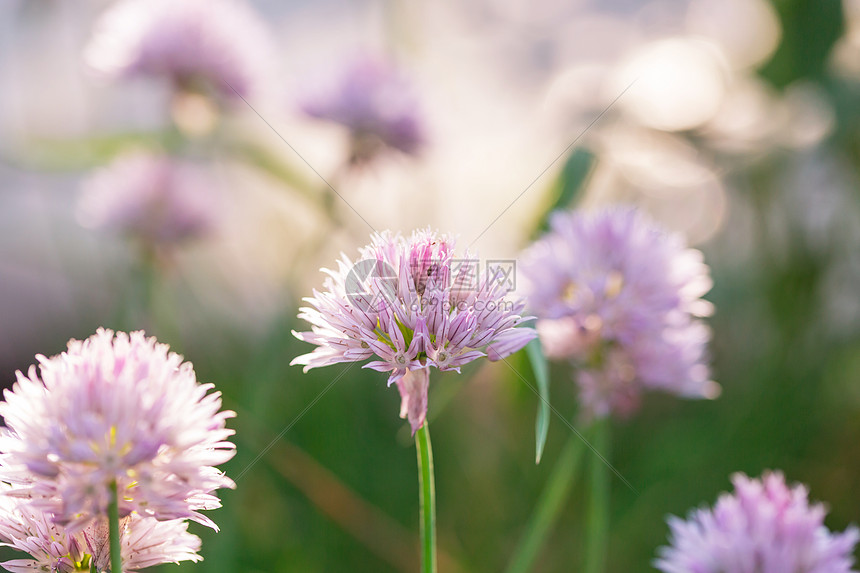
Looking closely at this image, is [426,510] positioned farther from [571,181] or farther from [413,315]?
[571,181]

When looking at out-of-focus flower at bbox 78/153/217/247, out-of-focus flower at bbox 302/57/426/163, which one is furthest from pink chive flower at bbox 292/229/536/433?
out-of-focus flower at bbox 78/153/217/247

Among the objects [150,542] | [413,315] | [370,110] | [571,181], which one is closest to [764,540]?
[413,315]

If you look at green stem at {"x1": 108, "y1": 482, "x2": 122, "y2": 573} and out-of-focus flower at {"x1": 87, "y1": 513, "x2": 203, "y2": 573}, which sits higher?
out-of-focus flower at {"x1": 87, "y1": 513, "x2": 203, "y2": 573}

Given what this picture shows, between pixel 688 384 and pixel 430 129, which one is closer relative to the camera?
pixel 688 384

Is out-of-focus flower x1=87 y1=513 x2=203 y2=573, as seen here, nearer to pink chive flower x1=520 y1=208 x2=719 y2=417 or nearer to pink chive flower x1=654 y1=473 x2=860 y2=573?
pink chive flower x1=654 y1=473 x2=860 y2=573

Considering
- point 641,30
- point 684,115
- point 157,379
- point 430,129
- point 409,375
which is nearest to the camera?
point 157,379

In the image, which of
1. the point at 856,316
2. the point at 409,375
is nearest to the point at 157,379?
the point at 409,375

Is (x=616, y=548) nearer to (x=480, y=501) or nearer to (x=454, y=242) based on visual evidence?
(x=480, y=501)
